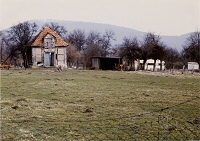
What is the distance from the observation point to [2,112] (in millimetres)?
8859

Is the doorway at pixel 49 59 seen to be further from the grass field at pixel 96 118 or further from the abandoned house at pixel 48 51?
the grass field at pixel 96 118

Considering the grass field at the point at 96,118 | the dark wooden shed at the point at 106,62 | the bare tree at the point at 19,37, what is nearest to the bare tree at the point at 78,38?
the bare tree at the point at 19,37

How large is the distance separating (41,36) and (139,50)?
1839cm

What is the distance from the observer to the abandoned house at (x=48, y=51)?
147 ft

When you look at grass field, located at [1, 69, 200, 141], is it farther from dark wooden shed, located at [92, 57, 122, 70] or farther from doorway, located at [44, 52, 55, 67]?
dark wooden shed, located at [92, 57, 122, 70]

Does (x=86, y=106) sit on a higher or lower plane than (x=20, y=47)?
lower

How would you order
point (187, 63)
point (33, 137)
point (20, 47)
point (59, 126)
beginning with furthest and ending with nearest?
point (187, 63) < point (20, 47) < point (59, 126) < point (33, 137)

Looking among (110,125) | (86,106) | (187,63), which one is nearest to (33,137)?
(110,125)

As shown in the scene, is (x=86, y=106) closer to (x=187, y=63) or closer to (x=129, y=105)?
(x=129, y=105)

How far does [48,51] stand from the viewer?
45.2 meters

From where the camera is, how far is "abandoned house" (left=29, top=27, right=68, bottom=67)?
44906 mm

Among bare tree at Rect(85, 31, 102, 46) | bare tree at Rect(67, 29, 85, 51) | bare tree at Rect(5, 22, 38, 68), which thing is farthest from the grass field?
bare tree at Rect(85, 31, 102, 46)

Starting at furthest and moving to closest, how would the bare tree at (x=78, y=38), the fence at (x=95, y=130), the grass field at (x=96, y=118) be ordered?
the bare tree at (x=78, y=38) < the grass field at (x=96, y=118) < the fence at (x=95, y=130)

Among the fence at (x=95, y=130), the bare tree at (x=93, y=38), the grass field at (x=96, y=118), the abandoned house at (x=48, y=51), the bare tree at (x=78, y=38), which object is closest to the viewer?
the fence at (x=95, y=130)
